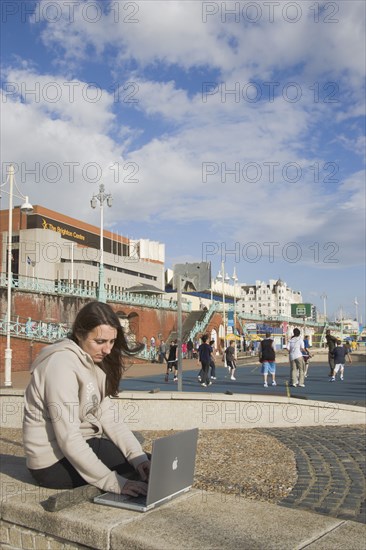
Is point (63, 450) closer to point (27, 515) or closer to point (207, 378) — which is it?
point (27, 515)

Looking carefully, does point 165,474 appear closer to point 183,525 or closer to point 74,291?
point 183,525

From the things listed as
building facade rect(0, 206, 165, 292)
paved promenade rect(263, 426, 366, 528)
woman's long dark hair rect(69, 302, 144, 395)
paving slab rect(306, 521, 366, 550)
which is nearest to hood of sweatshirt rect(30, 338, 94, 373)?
woman's long dark hair rect(69, 302, 144, 395)

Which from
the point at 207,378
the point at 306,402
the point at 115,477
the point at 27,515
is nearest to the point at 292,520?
the point at 115,477

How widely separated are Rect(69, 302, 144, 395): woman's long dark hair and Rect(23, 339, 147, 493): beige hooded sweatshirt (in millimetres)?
139

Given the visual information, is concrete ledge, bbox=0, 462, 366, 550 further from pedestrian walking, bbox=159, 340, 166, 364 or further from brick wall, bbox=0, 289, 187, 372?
pedestrian walking, bbox=159, 340, 166, 364

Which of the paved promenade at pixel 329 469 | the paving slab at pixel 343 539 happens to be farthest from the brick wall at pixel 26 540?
the paved promenade at pixel 329 469

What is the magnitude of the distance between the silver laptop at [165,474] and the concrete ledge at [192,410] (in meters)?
7.59

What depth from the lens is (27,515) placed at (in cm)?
317

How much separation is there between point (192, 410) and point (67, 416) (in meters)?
7.97

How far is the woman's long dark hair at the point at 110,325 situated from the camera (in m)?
3.69

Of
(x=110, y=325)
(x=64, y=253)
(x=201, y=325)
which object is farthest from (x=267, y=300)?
(x=110, y=325)

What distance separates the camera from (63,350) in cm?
343

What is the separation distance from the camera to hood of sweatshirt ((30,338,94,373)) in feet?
11.2

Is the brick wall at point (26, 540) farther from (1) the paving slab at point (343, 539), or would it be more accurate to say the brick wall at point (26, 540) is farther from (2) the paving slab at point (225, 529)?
(1) the paving slab at point (343, 539)
